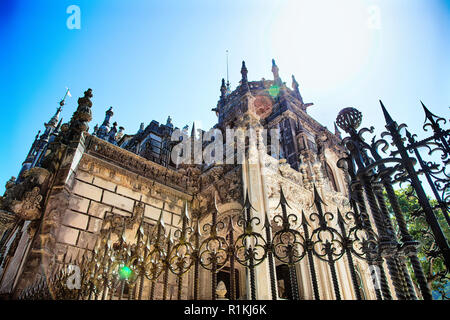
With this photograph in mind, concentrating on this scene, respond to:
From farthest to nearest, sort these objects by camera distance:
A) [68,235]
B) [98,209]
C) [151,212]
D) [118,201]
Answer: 1. [151,212]
2. [118,201]
3. [98,209]
4. [68,235]

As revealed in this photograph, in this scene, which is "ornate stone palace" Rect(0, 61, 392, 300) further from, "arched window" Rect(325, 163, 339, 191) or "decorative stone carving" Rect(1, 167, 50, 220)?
"arched window" Rect(325, 163, 339, 191)

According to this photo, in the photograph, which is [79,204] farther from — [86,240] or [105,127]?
[105,127]

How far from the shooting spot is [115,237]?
28.8 ft

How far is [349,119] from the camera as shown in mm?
3645

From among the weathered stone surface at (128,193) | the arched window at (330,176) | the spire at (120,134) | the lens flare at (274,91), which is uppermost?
the lens flare at (274,91)

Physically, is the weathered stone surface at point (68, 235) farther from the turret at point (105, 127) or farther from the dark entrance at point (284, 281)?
the turret at point (105, 127)

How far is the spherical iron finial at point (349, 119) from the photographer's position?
361 centimetres

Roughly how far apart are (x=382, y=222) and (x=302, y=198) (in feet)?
31.2

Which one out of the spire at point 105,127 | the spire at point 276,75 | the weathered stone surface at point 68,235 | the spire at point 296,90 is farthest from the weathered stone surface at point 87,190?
the spire at point 296,90

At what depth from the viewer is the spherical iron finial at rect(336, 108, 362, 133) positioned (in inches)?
142

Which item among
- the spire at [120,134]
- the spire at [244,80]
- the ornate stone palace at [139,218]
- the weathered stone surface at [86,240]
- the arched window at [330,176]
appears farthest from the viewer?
the spire at [120,134]

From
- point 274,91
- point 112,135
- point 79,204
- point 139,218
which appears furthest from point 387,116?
point 274,91

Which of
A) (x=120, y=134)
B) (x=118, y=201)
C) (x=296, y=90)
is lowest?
(x=118, y=201)
